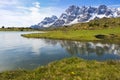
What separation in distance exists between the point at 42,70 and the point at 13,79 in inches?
147

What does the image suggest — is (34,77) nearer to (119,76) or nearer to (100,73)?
(100,73)

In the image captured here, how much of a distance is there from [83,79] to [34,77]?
4.54 m

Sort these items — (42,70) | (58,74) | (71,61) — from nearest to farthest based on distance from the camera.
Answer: (58,74)
(42,70)
(71,61)

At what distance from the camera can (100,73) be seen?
830 inches

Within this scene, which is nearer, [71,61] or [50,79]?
[50,79]

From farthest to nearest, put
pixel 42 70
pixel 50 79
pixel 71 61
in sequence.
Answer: pixel 71 61 → pixel 42 70 → pixel 50 79

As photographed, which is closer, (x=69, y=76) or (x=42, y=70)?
(x=69, y=76)

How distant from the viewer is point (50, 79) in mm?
18844

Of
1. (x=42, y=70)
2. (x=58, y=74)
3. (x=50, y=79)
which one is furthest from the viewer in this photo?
(x=42, y=70)

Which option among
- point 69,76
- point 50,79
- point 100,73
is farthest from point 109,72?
point 50,79

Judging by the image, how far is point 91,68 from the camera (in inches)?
934

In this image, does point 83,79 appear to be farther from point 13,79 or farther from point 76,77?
point 13,79

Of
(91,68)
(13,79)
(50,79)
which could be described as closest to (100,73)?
(91,68)

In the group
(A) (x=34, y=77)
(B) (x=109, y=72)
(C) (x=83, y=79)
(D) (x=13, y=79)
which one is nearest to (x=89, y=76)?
(C) (x=83, y=79)
